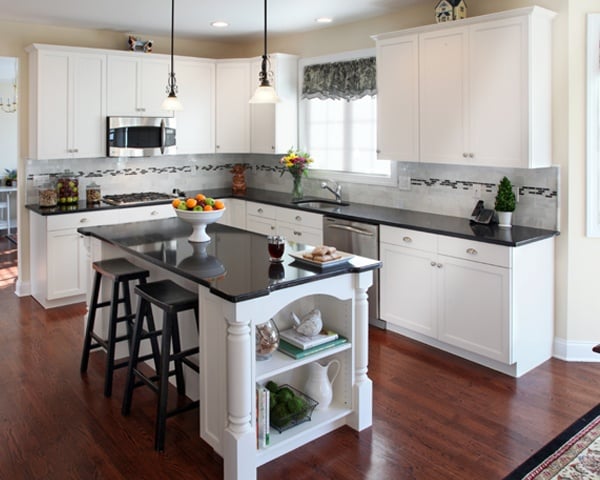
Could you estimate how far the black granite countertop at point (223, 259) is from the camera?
2.63 m

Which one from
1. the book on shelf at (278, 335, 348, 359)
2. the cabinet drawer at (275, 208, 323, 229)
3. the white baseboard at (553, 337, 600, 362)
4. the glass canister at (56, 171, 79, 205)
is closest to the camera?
the book on shelf at (278, 335, 348, 359)

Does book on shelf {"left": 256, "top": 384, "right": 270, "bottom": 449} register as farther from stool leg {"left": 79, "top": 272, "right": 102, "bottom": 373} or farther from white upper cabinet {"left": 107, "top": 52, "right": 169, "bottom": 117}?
white upper cabinet {"left": 107, "top": 52, "right": 169, "bottom": 117}

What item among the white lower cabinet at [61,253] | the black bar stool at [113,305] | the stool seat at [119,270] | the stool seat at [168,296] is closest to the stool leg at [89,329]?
the black bar stool at [113,305]

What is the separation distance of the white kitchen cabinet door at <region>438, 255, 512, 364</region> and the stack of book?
1.21 metres

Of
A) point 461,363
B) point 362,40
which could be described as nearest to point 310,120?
point 362,40

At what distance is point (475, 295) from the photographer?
380cm

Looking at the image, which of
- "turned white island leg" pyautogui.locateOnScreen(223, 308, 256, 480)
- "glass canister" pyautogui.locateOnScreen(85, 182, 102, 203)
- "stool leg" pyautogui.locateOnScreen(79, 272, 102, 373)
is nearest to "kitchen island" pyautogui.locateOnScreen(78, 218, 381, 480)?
"turned white island leg" pyautogui.locateOnScreen(223, 308, 256, 480)

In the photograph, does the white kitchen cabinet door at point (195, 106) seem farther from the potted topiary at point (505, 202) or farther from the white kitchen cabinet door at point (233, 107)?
the potted topiary at point (505, 202)

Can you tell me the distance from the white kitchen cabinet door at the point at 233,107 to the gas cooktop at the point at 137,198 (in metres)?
0.82

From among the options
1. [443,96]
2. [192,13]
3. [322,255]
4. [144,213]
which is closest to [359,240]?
[443,96]

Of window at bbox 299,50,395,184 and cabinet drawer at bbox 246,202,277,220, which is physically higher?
window at bbox 299,50,395,184

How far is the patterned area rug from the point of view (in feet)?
8.61

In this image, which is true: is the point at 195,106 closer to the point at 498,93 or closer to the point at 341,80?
the point at 341,80

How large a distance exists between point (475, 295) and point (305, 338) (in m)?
1.45
